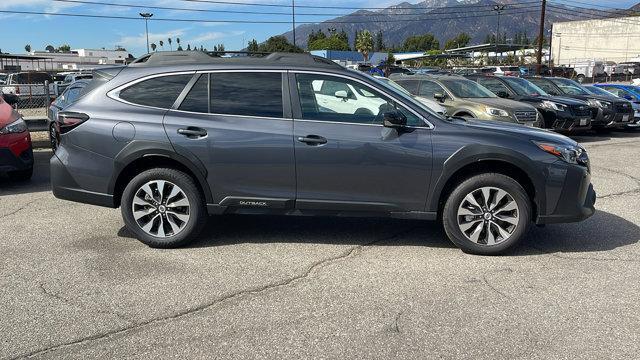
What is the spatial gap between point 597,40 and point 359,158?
4010 inches

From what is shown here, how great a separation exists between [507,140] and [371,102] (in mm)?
1256

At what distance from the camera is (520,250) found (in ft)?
16.6

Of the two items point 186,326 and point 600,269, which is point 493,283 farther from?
point 186,326

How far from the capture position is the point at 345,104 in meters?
4.91

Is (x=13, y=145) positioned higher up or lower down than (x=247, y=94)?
lower down

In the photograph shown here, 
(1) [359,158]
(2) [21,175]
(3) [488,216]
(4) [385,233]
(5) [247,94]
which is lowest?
(4) [385,233]

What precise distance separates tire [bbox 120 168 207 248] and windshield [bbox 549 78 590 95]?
13972 mm

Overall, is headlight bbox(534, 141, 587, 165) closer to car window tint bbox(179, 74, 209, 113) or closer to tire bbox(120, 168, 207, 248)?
car window tint bbox(179, 74, 209, 113)

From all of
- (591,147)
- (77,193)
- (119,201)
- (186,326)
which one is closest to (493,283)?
(186,326)

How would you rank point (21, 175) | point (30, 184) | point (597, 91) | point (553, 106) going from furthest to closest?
point (597, 91)
point (553, 106)
point (21, 175)
point (30, 184)

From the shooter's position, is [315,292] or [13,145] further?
[13,145]

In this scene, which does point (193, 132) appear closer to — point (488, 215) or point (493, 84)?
point (488, 215)

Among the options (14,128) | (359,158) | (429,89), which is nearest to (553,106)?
(429,89)

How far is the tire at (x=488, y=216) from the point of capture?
475 cm
